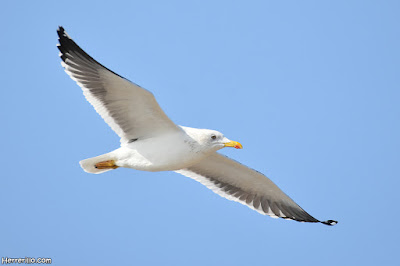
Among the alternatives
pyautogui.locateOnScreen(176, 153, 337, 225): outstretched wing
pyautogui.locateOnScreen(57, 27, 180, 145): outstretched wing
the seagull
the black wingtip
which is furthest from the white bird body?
the black wingtip

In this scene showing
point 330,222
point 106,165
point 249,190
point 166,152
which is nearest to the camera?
point 166,152

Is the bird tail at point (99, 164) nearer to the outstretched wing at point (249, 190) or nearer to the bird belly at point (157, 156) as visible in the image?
the bird belly at point (157, 156)

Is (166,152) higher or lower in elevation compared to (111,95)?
lower

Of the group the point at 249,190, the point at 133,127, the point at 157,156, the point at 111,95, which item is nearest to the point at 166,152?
the point at 157,156

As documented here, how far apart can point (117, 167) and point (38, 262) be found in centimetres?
141

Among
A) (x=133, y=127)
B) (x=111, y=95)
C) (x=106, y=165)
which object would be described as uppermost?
(x=111, y=95)

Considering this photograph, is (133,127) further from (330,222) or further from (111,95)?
(330,222)

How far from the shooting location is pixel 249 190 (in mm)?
9164

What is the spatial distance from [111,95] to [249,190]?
251 cm

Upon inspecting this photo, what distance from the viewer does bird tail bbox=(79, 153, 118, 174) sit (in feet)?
26.1

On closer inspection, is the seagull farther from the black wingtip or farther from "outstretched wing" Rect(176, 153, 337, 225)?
the black wingtip

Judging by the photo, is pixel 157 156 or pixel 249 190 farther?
pixel 249 190

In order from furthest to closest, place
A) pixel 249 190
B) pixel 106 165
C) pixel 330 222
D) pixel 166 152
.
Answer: pixel 249 190
pixel 330 222
pixel 106 165
pixel 166 152

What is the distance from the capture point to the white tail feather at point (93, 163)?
7938 millimetres
